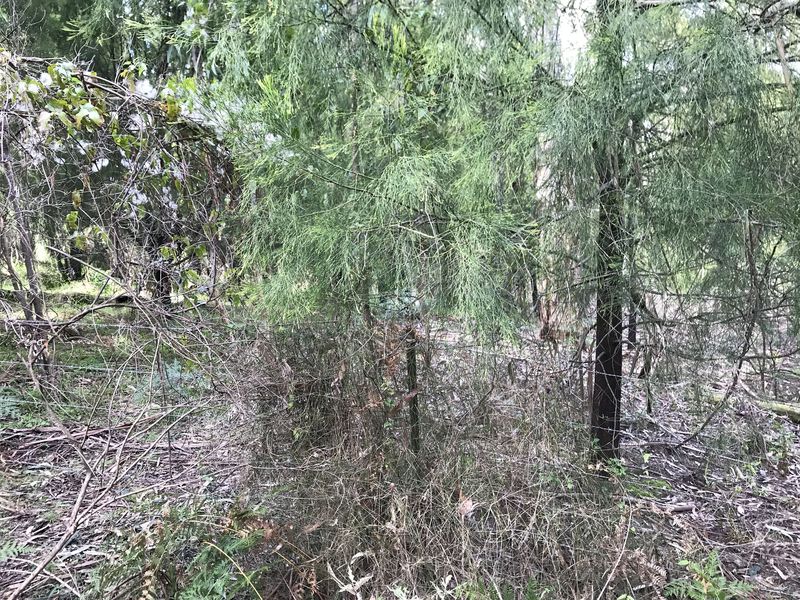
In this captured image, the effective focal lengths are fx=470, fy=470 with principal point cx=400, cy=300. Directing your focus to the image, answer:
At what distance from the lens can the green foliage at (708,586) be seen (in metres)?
2.04

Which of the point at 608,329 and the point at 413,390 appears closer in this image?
the point at 413,390

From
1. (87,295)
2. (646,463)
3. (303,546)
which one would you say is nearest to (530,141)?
(303,546)

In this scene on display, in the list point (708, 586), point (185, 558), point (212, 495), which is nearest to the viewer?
point (708, 586)

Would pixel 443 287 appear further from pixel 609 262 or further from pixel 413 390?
pixel 609 262

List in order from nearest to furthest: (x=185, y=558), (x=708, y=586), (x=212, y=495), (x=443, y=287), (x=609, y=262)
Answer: (x=708, y=586)
(x=443, y=287)
(x=185, y=558)
(x=609, y=262)
(x=212, y=495)

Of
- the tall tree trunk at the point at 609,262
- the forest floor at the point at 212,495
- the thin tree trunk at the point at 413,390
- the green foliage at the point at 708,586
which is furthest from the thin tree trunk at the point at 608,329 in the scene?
the thin tree trunk at the point at 413,390

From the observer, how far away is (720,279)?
8.38ft

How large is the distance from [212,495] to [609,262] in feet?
8.83

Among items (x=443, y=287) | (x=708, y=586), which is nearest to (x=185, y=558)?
(x=443, y=287)

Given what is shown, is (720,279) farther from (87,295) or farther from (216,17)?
(87,295)

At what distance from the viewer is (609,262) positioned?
2.62 metres

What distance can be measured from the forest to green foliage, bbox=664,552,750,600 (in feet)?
0.07

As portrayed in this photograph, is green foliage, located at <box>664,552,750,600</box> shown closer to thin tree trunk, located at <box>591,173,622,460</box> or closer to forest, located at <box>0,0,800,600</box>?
forest, located at <box>0,0,800,600</box>

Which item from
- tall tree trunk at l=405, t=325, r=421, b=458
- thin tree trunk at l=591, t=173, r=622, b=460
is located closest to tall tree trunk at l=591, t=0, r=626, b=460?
thin tree trunk at l=591, t=173, r=622, b=460
